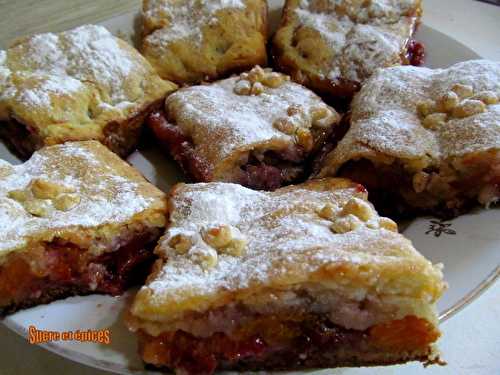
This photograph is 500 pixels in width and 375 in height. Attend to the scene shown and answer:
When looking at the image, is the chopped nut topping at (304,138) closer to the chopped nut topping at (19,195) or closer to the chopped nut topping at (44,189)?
the chopped nut topping at (44,189)

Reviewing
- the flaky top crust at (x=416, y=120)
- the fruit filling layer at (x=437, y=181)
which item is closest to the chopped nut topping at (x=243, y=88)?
the flaky top crust at (x=416, y=120)

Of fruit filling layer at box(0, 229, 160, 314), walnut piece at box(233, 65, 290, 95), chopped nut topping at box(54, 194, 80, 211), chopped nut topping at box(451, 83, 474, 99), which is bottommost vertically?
fruit filling layer at box(0, 229, 160, 314)

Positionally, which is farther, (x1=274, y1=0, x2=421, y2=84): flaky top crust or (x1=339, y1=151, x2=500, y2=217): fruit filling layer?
(x1=274, y1=0, x2=421, y2=84): flaky top crust

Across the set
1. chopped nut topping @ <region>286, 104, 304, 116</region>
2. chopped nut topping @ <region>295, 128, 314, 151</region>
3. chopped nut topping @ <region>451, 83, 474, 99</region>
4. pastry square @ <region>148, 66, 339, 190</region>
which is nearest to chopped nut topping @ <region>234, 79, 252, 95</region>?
pastry square @ <region>148, 66, 339, 190</region>

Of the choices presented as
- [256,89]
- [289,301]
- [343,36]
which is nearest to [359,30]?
[343,36]

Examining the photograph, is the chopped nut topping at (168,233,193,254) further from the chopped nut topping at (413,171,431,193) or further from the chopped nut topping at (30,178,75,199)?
the chopped nut topping at (413,171,431,193)

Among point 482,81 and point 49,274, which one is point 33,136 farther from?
point 482,81

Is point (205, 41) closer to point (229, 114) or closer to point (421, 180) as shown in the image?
point (229, 114)
